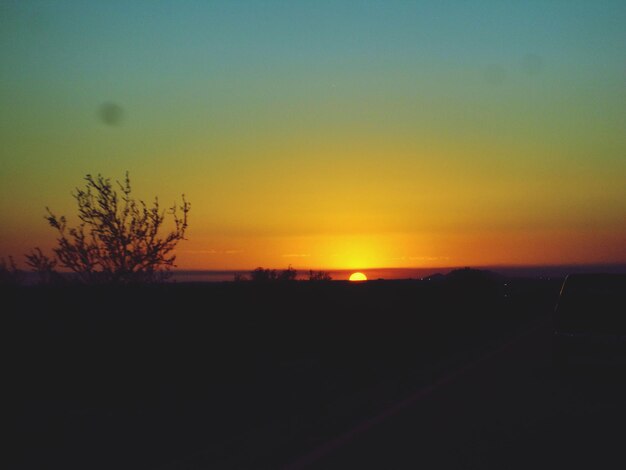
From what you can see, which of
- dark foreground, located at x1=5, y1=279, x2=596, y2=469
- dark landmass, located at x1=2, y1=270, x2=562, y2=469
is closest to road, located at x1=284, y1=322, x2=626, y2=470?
dark foreground, located at x1=5, y1=279, x2=596, y2=469

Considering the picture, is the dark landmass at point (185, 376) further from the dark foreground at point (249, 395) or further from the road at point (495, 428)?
the road at point (495, 428)


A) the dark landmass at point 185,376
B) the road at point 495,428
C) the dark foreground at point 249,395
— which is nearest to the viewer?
the road at point 495,428

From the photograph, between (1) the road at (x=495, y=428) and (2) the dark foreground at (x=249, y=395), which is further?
(2) the dark foreground at (x=249, y=395)

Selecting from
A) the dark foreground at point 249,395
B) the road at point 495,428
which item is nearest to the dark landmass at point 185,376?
the dark foreground at point 249,395

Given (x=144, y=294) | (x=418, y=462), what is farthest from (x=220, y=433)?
(x=144, y=294)

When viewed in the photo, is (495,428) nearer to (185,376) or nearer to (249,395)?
(249,395)

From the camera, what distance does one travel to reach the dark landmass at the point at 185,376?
33.5ft

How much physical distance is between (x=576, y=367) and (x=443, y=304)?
88.2ft

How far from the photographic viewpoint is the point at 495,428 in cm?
1187

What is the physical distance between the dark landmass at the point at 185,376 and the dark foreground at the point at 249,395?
3 cm

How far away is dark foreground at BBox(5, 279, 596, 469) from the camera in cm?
1005

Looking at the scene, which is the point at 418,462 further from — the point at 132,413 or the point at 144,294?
the point at 144,294

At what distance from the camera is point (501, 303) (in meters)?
54.2

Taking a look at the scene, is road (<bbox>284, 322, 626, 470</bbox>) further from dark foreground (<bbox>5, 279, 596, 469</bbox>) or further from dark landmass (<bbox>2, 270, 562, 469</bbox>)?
dark landmass (<bbox>2, 270, 562, 469</bbox>)
